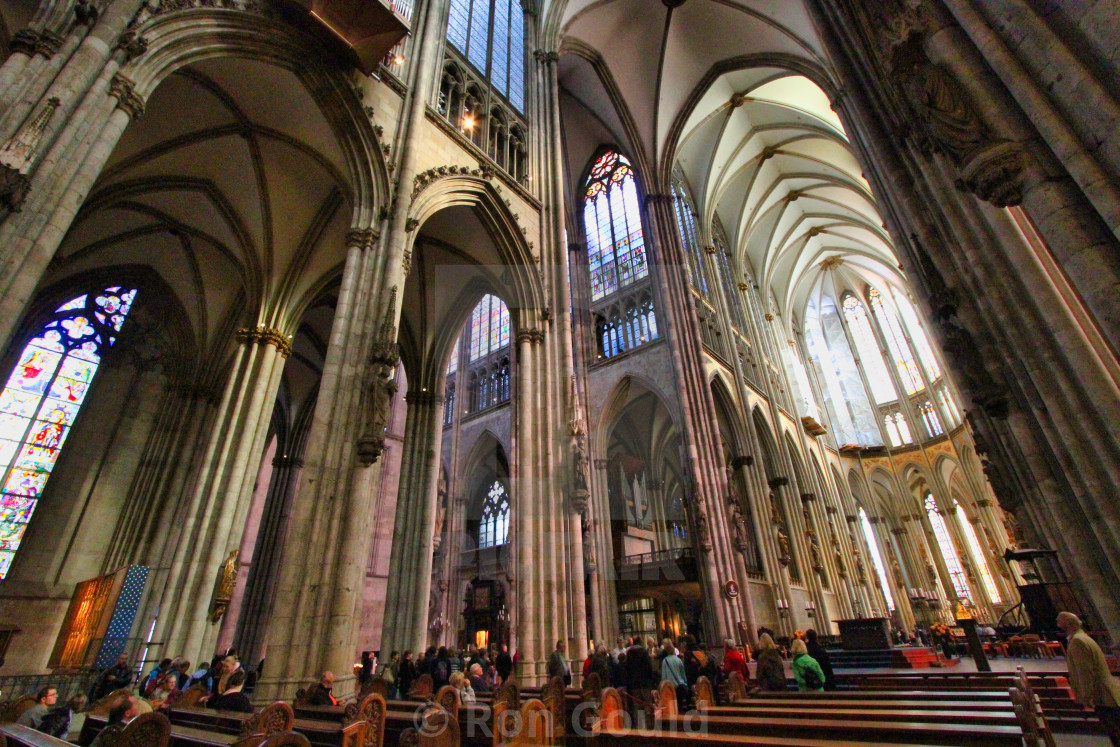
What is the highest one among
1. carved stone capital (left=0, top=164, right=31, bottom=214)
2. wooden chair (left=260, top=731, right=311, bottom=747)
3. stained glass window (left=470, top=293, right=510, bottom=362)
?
stained glass window (left=470, top=293, right=510, bottom=362)

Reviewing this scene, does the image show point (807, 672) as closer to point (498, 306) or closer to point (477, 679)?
point (477, 679)

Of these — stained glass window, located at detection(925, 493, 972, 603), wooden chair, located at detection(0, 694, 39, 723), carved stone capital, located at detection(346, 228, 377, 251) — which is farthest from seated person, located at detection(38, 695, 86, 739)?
stained glass window, located at detection(925, 493, 972, 603)

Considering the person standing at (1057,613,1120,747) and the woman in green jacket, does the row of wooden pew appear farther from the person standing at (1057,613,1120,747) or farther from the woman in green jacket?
the woman in green jacket

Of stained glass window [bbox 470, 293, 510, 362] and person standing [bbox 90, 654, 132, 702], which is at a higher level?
stained glass window [bbox 470, 293, 510, 362]

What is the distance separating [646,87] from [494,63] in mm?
9000

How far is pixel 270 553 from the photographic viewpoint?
48.4 feet

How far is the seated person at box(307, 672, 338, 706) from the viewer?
482cm

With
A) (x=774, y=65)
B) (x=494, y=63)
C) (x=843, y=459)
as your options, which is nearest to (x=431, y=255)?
(x=494, y=63)

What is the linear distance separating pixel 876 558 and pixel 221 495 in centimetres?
3122

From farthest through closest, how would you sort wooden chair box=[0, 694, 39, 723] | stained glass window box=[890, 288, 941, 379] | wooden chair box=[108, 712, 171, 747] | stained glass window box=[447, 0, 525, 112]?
stained glass window box=[890, 288, 941, 379] → stained glass window box=[447, 0, 525, 112] → wooden chair box=[0, 694, 39, 723] → wooden chair box=[108, 712, 171, 747]

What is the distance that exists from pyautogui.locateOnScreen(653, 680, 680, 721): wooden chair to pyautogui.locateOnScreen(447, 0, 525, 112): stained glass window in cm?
1227

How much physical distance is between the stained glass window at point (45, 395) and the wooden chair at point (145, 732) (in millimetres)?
11279

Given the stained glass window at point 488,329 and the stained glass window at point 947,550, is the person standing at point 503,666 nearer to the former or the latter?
the stained glass window at point 488,329

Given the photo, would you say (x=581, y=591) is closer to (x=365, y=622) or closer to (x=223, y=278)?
(x=365, y=622)
